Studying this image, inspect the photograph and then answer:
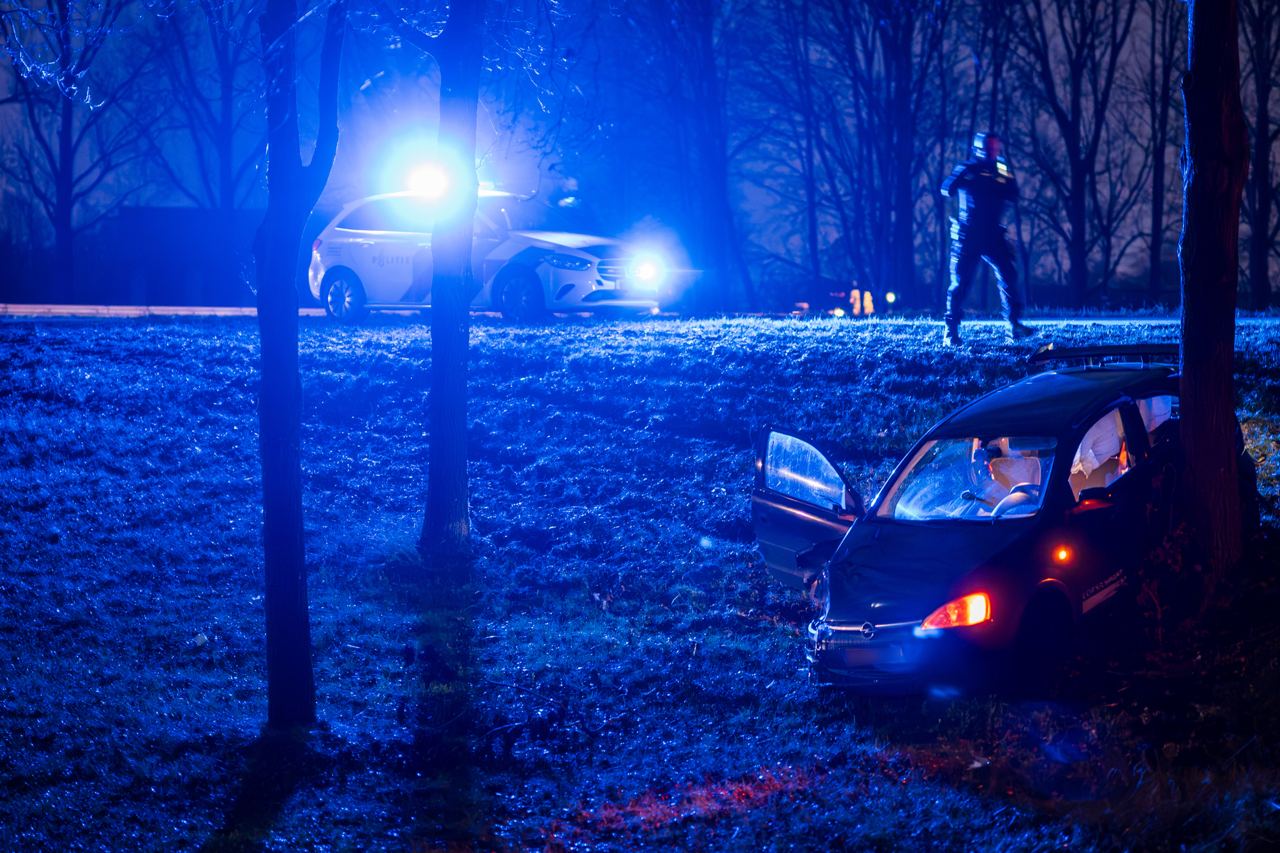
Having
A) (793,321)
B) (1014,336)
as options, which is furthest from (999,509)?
(793,321)

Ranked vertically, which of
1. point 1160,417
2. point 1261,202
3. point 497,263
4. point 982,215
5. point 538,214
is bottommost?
point 1160,417

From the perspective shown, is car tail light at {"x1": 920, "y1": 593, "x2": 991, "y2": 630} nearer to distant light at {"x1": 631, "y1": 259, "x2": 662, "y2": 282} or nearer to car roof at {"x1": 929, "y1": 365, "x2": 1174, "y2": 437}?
car roof at {"x1": 929, "y1": 365, "x2": 1174, "y2": 437}

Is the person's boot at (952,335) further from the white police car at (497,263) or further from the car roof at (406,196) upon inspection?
the car roof at (406,196)

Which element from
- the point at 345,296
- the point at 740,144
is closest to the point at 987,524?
the point at 345,296

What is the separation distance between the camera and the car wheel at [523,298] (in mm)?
19250

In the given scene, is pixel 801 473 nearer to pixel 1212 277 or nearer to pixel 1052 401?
pixel 1052 401

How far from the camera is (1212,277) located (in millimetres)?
9117

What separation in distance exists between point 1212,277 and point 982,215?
5.11 meters

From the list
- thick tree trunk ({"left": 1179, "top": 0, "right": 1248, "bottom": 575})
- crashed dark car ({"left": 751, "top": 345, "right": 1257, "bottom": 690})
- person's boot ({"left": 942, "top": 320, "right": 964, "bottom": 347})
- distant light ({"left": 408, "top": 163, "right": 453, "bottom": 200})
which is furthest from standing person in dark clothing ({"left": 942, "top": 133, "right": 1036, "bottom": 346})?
distant light ({"left": 408, "top": 163, "right": 453, "bottom": 200})

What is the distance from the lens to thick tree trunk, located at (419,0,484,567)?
12273mm

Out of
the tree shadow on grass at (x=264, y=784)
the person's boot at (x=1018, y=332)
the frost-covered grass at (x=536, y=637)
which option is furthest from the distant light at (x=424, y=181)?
the tree shadow on grass at (x=264, y=784)

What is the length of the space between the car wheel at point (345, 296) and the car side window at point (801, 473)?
12.2 m

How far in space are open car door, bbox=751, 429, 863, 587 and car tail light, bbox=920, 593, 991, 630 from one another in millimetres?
1333

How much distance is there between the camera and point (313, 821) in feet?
24.9
